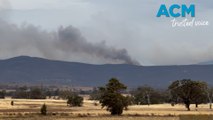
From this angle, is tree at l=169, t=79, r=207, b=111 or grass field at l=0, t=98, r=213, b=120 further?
tree at l=169, t=79, r=207, b=111

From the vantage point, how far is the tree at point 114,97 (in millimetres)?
105375

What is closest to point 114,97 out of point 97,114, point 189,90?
point 97,114

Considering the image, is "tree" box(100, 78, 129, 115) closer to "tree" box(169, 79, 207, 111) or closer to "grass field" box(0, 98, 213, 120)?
"grass field" box(0, 98, 213, 120)

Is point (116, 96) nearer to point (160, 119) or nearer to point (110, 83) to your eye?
point (110, 83)

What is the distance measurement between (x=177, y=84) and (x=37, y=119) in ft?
238

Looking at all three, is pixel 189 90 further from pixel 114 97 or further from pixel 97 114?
pixel 114 97

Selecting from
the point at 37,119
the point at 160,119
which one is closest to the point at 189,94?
the point at 160,119

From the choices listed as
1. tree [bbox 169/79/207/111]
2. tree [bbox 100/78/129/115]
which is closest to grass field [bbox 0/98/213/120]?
tree [bbox 100/78/129/115]

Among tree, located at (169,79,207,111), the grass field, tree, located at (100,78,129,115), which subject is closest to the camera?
the grass field

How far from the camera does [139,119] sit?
88.2m

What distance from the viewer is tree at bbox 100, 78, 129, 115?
346 ft

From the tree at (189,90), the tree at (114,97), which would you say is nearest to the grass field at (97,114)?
the tree at (114,97)

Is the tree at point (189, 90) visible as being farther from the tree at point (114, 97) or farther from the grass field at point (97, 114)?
the tree at point (114, 97)

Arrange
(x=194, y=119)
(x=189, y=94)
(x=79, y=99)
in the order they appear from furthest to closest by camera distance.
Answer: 1. (x=79, y=99)
2. (x=189, y=94)
3. (x=194, y=119)
